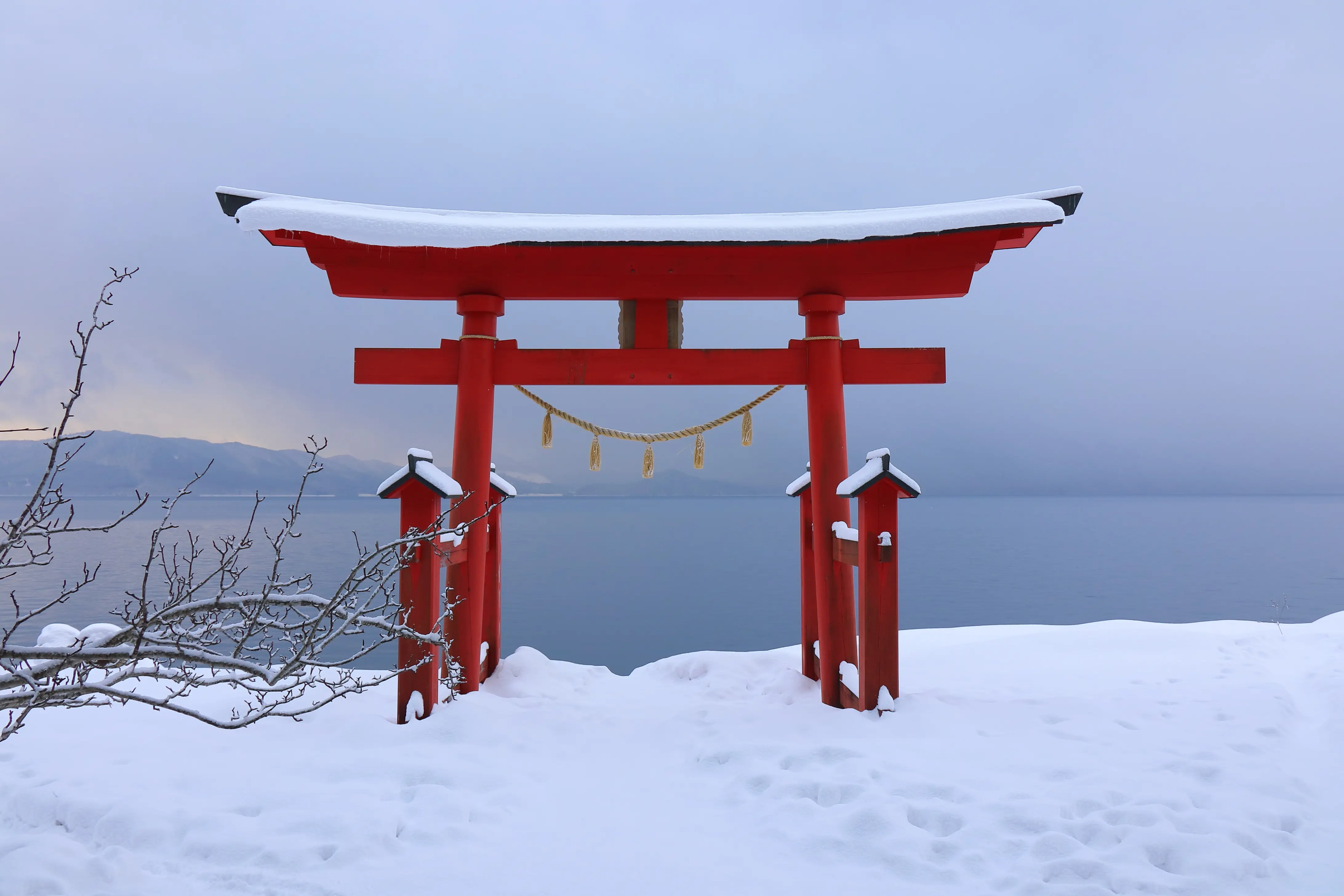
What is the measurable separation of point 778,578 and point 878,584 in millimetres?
20162

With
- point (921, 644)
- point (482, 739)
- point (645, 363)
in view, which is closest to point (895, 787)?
point (482, 739)

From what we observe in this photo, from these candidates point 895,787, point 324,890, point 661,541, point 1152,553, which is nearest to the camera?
point 324,890

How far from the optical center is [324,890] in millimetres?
2156

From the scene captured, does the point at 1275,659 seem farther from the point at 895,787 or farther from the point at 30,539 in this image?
the point at 30,539

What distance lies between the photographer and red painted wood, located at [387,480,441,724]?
3607 mm

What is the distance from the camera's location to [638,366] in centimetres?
461

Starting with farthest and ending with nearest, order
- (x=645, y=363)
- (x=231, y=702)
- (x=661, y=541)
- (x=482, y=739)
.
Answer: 1. (x=661, y=541)
2. (x=645, y=363)
3. (x=231, y=702)
4. (x=482, y=739)

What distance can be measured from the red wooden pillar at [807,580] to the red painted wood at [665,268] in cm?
145

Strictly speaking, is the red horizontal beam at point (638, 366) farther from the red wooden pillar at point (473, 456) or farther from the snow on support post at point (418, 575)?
the snow on support post at point (418, 575)

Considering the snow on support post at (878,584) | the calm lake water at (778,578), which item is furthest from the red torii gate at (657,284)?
the calm lake water at (778,578)

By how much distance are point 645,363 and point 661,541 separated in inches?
1465

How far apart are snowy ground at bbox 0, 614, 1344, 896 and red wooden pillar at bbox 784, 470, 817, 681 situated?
0.70 meters

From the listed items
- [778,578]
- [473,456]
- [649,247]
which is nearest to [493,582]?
[473,456]

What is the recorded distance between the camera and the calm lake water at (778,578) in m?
16.0
